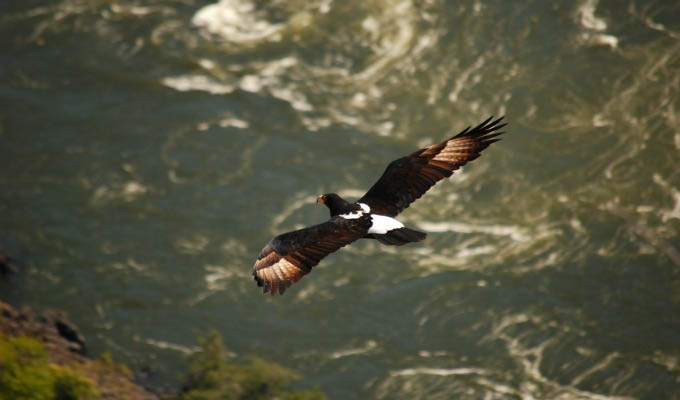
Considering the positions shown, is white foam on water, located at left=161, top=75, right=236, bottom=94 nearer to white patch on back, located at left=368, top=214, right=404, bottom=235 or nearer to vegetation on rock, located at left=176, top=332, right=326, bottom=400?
vegetation on rock, located at left=176, top=332, right=326, bottom=400

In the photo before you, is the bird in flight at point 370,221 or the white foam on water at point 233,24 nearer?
the bird in flight at point 370,221

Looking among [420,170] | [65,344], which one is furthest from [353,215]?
[65,344]

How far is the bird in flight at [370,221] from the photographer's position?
36.5 feet

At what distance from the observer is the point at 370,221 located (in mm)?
11797

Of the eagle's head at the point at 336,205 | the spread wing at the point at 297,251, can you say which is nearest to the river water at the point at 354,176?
the eagle's head at the point at 336,205

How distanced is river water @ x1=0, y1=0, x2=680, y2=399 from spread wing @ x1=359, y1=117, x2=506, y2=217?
14.5 meters

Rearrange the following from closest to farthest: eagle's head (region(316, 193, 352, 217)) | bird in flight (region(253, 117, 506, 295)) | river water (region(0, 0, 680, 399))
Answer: bird in flight (region(253, 117, 506, 295))
eagle's head (region(316, 193, 352, 217))
river water (region(0, 0, 680, 399))

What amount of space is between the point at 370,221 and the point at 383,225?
0.27 m

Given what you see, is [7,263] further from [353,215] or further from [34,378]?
[353,215]

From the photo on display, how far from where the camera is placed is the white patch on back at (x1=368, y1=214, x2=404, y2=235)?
11406 mm

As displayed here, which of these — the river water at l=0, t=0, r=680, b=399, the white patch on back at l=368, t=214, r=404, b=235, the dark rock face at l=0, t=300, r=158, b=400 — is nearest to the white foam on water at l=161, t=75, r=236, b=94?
the river water at l=0, t=0, r=680, b=399

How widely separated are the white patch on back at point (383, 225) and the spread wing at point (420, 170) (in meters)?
0.79

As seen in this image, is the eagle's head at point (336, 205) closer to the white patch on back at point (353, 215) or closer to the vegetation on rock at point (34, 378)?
the white patch on back at point (353, 215)

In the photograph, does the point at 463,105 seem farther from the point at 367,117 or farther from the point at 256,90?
the point at 256,90
